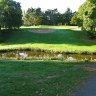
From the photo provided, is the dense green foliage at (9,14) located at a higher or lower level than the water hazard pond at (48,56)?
higher

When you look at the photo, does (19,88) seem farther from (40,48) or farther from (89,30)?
(89,30)

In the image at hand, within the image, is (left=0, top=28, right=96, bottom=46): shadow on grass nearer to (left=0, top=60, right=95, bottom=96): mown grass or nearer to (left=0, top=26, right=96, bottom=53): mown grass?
(left=0, top=26, right=96, bottom=53): mown grass

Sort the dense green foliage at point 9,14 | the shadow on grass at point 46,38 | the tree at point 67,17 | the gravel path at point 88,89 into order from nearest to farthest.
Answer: the gravel path at point 88,89 → the shadow on grass at point 46,38 → the dense green foliage at point 9,14 → the tree at point 67,17

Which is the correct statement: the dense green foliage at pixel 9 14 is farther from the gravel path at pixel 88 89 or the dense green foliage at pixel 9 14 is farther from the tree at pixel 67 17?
the tree at pixel 67 17

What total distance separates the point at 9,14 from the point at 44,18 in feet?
205

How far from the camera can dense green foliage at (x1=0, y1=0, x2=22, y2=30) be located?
6858 cm

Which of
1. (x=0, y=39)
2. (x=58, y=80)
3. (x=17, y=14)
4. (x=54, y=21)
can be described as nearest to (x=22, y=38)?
(x=0, y=39)

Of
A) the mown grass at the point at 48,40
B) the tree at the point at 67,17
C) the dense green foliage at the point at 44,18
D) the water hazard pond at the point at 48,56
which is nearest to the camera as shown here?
the water hazard pond at the point at 48,56

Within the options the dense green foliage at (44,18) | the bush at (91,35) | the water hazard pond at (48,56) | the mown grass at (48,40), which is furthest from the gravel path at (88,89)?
the dense green foliage at (44,18)

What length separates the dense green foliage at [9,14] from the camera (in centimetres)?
6858

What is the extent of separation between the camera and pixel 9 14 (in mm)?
70500

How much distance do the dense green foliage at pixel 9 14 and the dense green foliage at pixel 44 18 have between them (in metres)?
49.7

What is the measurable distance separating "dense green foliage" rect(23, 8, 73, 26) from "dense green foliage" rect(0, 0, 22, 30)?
49.7 meters

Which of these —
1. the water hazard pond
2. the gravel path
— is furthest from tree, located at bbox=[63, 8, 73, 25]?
the gravel path
